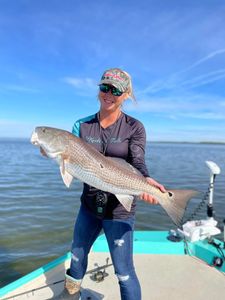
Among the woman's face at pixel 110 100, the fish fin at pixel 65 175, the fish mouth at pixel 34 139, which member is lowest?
the fish fin at pixel 65 175

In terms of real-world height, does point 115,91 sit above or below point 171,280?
above

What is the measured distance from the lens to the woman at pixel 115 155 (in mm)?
4090

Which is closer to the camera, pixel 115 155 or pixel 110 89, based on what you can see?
pixel 110 89

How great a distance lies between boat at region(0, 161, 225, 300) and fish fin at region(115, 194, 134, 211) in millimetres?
1917

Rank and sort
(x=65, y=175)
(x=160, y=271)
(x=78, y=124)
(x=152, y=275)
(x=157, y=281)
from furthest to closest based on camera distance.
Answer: (x=160, y=271)
(x=152, y=275)
(x=157, y=281)
(x=78, y=124)
(x=65, y=175)

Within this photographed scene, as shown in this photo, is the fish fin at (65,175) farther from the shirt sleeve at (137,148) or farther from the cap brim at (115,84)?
the cap brim at (115,84)

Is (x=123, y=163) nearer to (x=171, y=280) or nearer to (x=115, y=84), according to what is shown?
(x=115, y=84)

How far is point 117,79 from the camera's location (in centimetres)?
405

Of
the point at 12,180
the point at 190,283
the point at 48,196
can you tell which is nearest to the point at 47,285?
the point at 190,283


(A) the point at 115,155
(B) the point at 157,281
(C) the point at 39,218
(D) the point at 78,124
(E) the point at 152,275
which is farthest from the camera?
(C) the point at 39,218

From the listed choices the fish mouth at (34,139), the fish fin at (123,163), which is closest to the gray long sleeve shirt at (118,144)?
the fish fin at (123,163)

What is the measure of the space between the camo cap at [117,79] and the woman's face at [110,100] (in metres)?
0.11

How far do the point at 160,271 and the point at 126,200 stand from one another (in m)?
2.57

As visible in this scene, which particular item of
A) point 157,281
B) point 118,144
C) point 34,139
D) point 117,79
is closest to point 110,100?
point 117,79
